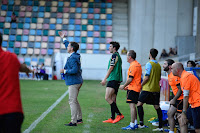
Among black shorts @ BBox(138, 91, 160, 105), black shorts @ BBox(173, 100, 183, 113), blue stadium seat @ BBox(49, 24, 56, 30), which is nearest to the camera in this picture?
black shorts @ BBox(173, 100, 183, 113)

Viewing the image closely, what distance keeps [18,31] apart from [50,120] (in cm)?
3064

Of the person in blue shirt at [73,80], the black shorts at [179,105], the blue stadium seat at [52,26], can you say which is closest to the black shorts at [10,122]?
the black shorts at [179,105]

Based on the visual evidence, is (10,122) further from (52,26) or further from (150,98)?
(52,26)

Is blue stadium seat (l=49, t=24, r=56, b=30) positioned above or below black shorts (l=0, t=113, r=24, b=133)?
above

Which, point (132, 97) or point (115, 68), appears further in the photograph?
point (115, 68)

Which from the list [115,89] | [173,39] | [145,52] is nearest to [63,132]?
[115,89]

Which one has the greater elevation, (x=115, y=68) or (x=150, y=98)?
(x=115, y=68)

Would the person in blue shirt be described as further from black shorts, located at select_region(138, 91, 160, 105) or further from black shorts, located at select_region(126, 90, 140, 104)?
black shorts, located at select_region(138, 91, 160, 105)

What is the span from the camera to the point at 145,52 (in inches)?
985

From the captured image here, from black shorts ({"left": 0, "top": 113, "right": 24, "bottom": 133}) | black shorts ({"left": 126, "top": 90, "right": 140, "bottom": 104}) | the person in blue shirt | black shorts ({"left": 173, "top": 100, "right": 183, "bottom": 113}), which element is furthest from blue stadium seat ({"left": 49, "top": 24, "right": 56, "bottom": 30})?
black shorts ({"left": 0, "top": 113, "right": 24, "bottom": 133})

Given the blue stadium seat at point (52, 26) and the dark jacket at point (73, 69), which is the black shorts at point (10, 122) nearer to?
the dark jacket at point (73, 69)

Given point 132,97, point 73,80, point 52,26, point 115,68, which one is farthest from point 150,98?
point 52,26

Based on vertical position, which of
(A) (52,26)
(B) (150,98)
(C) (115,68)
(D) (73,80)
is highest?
(A) (52,26)

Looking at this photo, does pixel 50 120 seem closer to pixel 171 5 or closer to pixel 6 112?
pixel 6 112
